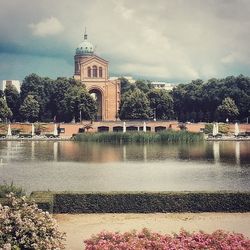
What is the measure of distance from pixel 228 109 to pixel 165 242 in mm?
82926

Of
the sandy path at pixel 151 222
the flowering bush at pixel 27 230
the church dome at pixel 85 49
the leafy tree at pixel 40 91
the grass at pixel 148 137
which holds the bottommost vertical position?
the sandy path at pixel 151 222

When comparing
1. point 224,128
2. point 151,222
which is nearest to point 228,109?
point 224,128

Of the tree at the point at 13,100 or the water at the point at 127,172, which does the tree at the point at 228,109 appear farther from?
the water at the point at 127,172

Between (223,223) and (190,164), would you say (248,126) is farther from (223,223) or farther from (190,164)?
(223,223)

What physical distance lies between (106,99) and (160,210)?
271 ft

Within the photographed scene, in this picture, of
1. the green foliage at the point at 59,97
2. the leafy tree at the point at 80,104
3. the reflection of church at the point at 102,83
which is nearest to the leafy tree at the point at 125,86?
the reflection of church at the point at 102,83

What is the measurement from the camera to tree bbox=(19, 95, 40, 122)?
95.8 m

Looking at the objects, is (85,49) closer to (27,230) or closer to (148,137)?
(148,137)

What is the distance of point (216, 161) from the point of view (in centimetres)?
4284

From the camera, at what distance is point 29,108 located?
315 ft

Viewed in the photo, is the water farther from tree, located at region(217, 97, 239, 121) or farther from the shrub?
tree, located at region(217, 97, 239, 121)

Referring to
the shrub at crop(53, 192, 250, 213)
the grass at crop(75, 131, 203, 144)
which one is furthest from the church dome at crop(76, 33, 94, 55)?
the shrub at crop(53, 192, 250, 213)

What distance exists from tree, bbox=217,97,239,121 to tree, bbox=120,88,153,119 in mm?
13983

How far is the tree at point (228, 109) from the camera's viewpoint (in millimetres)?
94938
